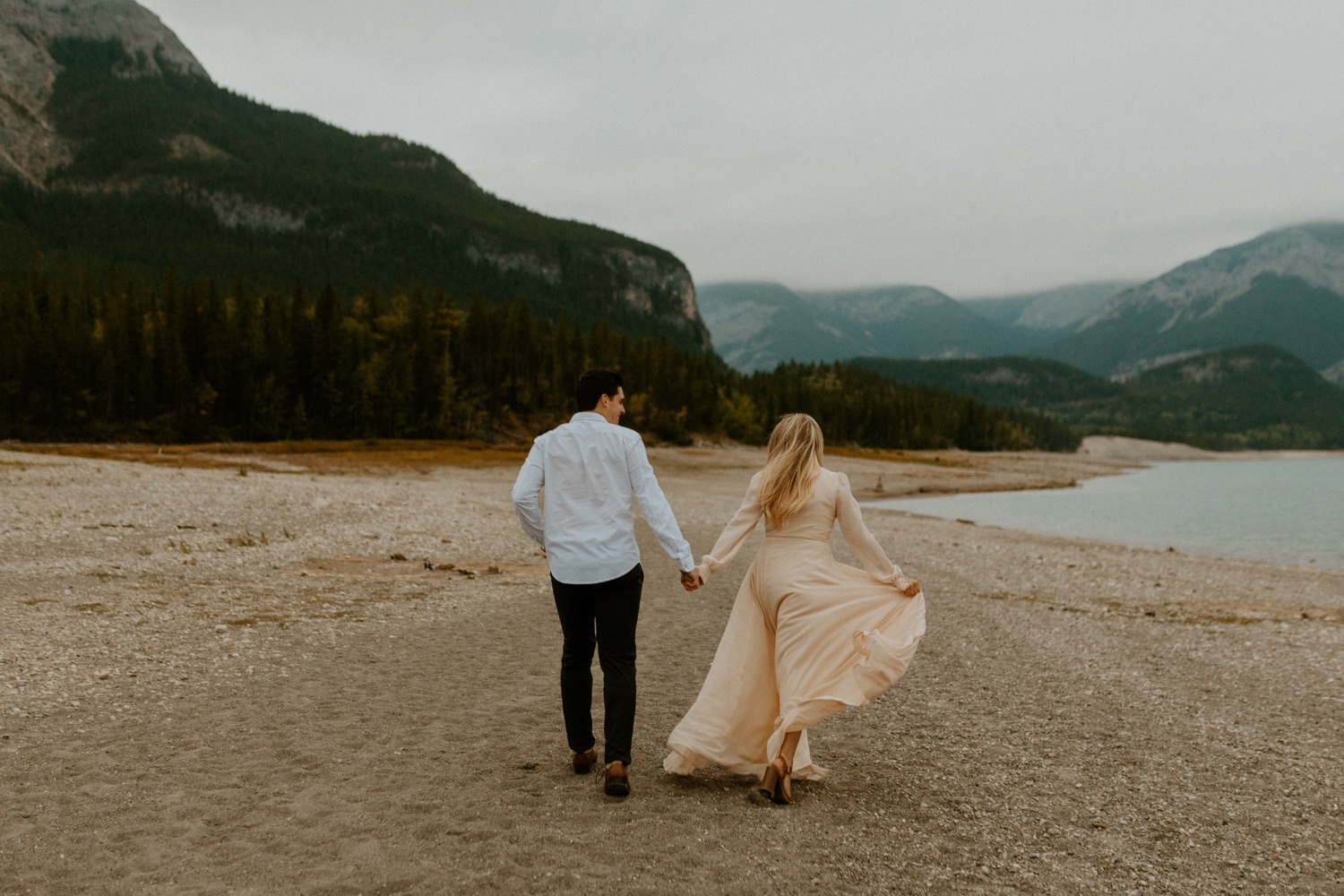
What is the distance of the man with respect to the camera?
6.45 meters

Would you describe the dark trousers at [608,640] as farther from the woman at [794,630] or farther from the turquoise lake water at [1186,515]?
the turquoise lake water at [1186,515]

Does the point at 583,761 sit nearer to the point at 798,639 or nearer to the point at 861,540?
the point at 798,639

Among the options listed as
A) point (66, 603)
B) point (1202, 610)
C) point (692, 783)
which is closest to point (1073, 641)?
point (1202, 610)

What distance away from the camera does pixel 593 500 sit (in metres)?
6.52

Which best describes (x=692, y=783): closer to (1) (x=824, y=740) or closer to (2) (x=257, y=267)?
(1) (x=824, y=740)

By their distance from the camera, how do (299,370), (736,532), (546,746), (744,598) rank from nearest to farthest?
(736,532) → (744,598) → (546,746) → (299,370)

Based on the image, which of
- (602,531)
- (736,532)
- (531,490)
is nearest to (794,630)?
(736,532)

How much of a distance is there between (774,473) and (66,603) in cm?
1237

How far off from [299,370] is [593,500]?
263 feet

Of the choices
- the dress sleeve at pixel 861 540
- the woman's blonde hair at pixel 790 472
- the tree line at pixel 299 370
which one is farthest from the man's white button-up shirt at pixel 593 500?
the tree line at pixel 299 370

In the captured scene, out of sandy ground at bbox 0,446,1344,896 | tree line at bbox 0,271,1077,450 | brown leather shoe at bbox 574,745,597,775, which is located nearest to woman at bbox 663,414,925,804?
sandy ground at bbox 0,446,1344,896

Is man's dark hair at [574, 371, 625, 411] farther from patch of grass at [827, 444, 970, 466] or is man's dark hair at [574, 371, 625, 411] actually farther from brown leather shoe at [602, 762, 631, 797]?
patch of grass at [827, 444, 970, 466]

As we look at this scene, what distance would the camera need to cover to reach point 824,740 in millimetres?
8406

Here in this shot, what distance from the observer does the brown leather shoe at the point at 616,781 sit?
6430 mm
